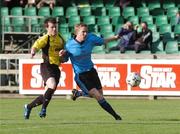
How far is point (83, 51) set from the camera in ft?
50.1

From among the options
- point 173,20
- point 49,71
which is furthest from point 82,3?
point 49,71

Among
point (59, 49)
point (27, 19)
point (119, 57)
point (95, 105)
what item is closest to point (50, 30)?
point (59, 49)

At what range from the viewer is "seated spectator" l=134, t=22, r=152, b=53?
27.2 m

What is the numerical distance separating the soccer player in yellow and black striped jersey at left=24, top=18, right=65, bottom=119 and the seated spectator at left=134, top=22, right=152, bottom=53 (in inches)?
443

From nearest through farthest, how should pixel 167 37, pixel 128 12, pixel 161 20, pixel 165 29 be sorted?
pixel 167 37 → pixel 165 29 → pixel 161 20 → pixel 128 12

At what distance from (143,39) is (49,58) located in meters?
11.6

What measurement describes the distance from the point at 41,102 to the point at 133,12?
53.5 feet

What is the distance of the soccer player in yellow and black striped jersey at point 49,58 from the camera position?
15789mm

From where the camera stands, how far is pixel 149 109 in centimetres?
1955

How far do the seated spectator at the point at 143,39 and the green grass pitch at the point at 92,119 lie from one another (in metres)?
4.17

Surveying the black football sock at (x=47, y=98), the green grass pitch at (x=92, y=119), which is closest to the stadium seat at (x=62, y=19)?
the green grass pitch at (x=92, y=119)

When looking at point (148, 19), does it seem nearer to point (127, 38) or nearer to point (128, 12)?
point (128, 12)

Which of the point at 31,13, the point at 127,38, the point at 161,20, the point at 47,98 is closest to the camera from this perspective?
the point at 47,98

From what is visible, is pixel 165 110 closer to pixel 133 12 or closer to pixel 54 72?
pixel 54 72
